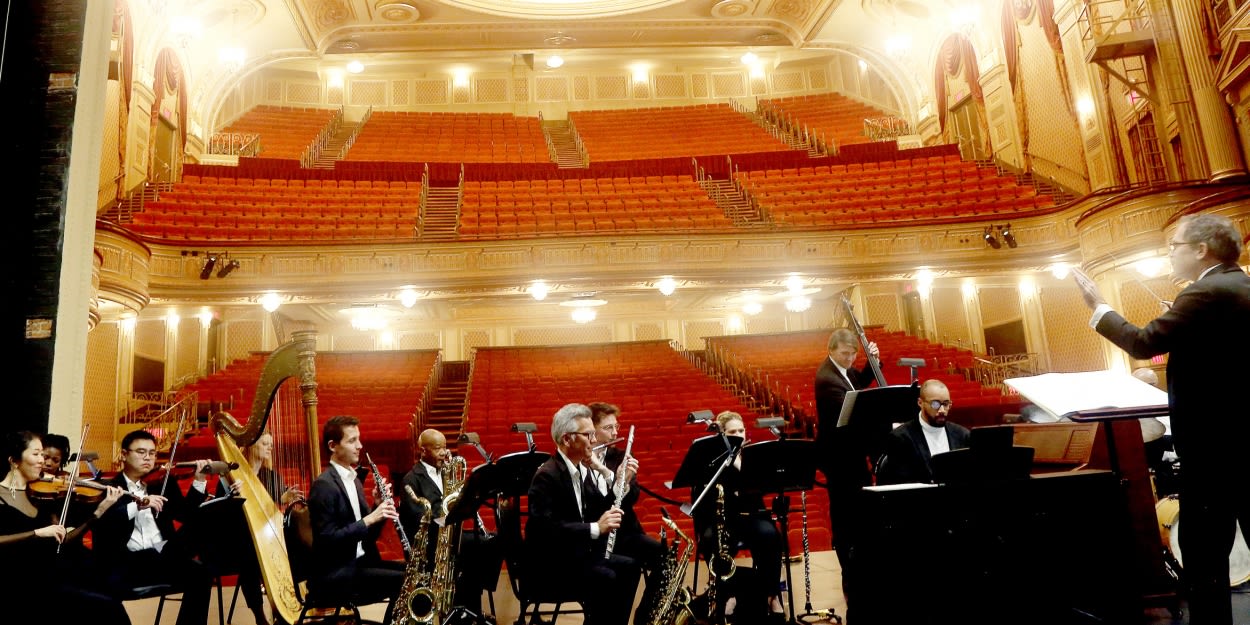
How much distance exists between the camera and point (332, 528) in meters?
2.82

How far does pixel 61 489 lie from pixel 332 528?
865 mm

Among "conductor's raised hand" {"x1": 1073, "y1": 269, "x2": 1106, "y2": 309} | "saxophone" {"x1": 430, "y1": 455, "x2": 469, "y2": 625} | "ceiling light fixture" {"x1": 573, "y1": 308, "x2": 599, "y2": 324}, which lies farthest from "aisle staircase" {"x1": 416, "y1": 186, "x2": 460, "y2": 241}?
"conductor's raised hand" {"x1": 1073, "y1": 269, "x2": 1106, "y2": 309}

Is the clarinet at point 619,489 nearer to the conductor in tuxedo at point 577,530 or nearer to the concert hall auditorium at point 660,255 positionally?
the conductor in tuxedo at point 577,530

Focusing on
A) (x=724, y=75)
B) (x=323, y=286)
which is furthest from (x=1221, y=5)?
(x=724, y=75)

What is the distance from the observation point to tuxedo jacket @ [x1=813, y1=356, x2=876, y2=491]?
319 cm

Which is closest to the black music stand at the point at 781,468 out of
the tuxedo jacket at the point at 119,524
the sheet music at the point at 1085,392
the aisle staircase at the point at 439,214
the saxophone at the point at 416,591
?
the sheet music at the point at 1085,392

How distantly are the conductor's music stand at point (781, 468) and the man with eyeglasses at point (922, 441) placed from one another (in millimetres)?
393

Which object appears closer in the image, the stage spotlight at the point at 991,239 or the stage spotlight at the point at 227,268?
the stage spotlight at the point at 227,268

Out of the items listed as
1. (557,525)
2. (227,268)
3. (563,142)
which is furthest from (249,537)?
(563,142)

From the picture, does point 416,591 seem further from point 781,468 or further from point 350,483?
point 781,468

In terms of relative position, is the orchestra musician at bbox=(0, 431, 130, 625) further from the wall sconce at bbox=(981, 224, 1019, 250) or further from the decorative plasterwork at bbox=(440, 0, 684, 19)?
the decorative plasterwork at bbox=(440, 0, 684, 19)

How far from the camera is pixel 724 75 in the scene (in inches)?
757

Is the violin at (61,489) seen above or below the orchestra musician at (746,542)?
above

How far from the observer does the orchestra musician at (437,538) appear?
3121 mm
